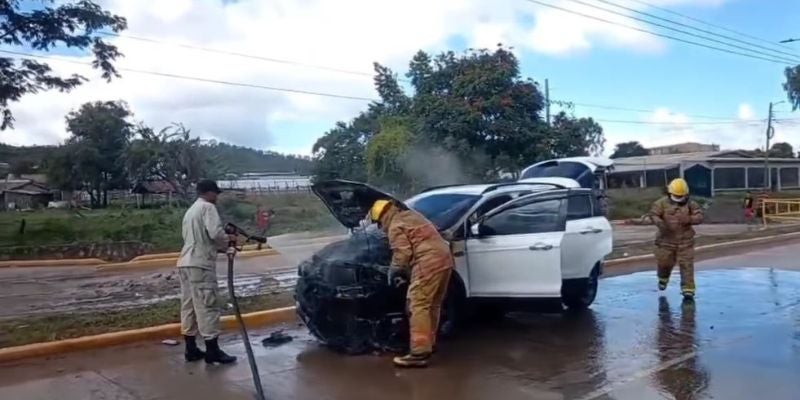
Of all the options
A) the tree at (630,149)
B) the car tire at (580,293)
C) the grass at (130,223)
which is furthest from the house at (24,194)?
the tree at (630,149)

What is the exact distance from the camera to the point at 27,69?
17453 millimetres

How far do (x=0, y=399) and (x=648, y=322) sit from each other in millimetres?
6918

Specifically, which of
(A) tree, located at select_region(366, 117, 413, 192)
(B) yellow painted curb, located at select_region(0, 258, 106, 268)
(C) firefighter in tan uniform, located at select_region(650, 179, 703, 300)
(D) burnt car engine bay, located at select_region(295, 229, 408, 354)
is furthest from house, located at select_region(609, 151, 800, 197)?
(D) burnt car engine bay, located at select_region(295, 229, 408, 354)

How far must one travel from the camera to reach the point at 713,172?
4738 centimetres

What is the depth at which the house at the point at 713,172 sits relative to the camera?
47.3m

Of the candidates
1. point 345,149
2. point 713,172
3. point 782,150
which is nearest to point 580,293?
point 345,149

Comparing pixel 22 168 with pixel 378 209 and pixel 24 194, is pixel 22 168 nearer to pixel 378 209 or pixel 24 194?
pixel 24 194

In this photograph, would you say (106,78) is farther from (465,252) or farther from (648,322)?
(648,322)

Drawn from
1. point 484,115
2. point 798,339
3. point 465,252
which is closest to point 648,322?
point 798,339

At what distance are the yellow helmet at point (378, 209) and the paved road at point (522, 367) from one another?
1.40 m

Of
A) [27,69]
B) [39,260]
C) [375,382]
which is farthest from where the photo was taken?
[39,260]

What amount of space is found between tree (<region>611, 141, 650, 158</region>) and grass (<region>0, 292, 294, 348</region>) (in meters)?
71.2

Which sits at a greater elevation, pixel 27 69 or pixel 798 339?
pixel 27 69

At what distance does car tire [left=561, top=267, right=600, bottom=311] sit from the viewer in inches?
372
